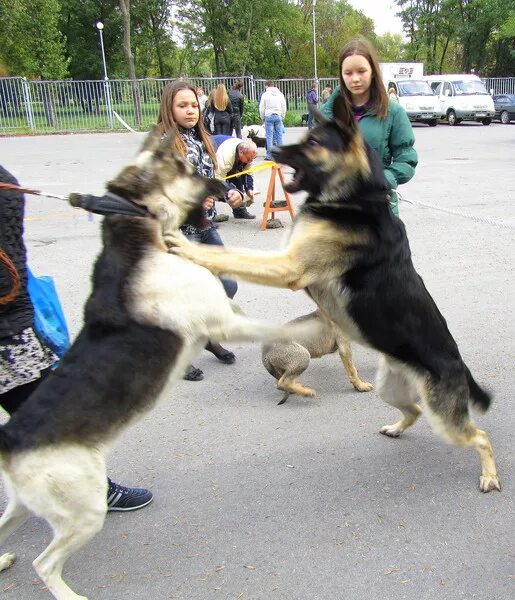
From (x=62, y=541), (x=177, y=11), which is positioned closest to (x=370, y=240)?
(x=62, y=541)

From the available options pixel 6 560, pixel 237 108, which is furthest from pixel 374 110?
pixel 237 108

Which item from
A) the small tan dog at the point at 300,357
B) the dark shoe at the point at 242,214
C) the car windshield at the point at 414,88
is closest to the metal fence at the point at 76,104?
the car windshield at the point at 414,88

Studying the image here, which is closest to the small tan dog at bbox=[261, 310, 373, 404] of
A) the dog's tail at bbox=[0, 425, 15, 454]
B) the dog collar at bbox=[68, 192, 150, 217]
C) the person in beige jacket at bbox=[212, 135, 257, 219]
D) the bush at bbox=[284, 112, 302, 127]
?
the dog collar at bbox=[68, 192, 150, 217]

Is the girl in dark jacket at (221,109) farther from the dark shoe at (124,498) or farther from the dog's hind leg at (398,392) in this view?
the dark shoe at (124,498)

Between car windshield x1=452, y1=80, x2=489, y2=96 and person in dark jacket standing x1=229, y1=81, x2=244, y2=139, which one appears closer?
person in dark jacket standing x1=229, y1=81, x2=244, y2=139

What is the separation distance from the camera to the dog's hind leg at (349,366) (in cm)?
424

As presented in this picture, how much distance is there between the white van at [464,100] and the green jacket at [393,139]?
2680 centimetres

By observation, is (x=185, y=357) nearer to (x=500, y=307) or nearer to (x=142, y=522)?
(x=142, y=522)

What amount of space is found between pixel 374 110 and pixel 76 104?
2885cm

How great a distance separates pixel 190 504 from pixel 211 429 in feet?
2.55

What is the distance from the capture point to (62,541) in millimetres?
2270

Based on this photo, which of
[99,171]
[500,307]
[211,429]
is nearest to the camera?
[211,429]

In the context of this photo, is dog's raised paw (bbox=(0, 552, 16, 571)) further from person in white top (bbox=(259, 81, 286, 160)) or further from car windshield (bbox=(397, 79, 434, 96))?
car windshield (bbox=(397, 79, 434, 96))

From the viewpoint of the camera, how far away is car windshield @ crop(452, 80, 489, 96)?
2786cm
